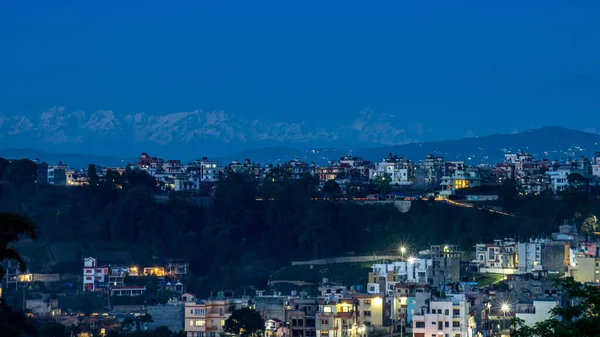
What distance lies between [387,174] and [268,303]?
32.5 meters

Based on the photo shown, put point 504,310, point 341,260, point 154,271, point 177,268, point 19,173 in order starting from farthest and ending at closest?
point 19,173 < point 341,260 < point 177,268 < point 154,271 < point 504,310

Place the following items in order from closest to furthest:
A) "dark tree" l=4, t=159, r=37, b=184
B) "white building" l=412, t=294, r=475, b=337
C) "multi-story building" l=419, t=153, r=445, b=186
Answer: "white building" l=412, t=294, r=475, b=337
"dark tree" l=4, t=159, r=37, b=184
"multi-story building" l=419, t=153, r=445, b=186

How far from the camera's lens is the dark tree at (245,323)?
36312 mm

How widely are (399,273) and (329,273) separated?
28.6 ft

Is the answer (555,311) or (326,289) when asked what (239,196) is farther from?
(555,311)

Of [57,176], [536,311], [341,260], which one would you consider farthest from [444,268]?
[57,176]

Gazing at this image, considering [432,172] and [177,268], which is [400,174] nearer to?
[432,172]

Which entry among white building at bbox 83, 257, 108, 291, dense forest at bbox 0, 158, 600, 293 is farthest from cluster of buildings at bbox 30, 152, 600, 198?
white building at bbox 83, 257, 108, 291

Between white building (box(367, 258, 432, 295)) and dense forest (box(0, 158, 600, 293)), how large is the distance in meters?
8.25

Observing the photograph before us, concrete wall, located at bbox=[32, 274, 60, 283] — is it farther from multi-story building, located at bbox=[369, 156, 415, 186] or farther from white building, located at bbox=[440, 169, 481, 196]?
multi-story building, located at bbox=[369, 156, 415, 186]

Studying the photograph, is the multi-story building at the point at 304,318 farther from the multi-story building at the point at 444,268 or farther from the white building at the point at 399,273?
the multi-story building at the point at 444,268

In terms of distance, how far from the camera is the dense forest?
184ft

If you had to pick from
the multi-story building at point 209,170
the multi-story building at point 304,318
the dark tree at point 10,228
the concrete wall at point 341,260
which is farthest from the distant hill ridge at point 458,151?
the dark tree at point 10,228

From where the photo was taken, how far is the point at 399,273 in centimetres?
4478
